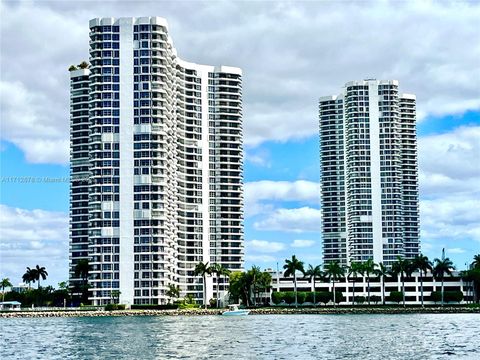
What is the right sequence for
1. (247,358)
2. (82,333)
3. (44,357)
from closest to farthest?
(247,358) < (44,357) < (82,333)

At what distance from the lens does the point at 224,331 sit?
136875 millimetres

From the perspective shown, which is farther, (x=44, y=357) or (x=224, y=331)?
(x=224, y=331)

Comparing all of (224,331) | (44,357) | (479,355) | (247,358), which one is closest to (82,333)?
(224,331)

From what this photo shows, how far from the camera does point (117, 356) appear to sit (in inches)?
Answer: 3595

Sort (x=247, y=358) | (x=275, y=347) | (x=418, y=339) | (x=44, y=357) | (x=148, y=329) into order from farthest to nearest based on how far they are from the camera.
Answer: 1. (x=148, y=329)
2. (x=418, y=339)
3. (x=275, y=347)
4. (x=44, y=357)
5. (x=247, y=358)

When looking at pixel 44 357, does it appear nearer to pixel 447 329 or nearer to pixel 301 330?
pixel 301 330

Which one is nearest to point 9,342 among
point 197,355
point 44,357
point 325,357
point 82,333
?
point 82,333

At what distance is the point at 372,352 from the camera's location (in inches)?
3669

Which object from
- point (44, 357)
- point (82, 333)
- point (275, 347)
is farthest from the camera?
point (82, 333)

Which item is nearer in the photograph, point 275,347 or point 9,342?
point 275,347

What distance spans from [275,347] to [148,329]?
48.4 metres

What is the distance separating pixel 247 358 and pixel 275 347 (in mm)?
14460

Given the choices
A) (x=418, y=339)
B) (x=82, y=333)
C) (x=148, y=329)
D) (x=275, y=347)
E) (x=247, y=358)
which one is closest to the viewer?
(x=247, y=358)

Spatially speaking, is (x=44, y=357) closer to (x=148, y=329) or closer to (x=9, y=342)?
(x=9, y=342)
